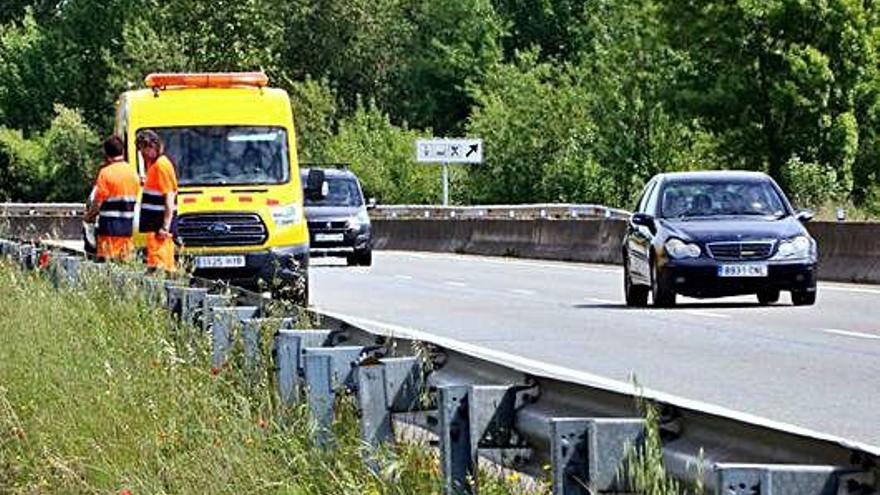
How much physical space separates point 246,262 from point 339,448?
1654 cm

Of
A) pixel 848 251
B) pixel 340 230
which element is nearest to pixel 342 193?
pixel 340 230

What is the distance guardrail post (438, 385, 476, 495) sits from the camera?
6.89 meters

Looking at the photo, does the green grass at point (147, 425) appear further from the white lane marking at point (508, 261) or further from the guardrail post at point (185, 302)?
the white lane marking at point (508, 261)

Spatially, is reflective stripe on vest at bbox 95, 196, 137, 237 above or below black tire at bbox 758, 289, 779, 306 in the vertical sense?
above

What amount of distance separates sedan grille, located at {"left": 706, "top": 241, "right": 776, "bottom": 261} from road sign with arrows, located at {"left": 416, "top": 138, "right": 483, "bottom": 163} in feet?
151

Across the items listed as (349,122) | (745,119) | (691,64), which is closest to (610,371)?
(745,119)

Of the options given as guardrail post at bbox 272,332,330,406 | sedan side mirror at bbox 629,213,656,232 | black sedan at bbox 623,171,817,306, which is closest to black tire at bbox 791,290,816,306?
black sedan at bbox 623,171,817,306

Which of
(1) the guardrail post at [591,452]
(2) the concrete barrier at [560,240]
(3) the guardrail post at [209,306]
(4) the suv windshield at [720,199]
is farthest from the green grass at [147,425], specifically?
(2) the concrete barrier at [560,240]

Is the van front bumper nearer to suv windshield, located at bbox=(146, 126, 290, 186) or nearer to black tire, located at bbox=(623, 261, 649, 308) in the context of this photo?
suv windshield, located at bbox=(146, 126, 290, 186)

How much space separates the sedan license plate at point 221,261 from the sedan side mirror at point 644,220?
13.7ft

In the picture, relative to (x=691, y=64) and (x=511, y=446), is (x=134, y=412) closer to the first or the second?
(x=511, y=446)

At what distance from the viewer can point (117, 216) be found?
20.1 m

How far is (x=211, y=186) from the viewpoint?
24922 mm

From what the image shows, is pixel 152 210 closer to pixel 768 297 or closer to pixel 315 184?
pixel 315 184
